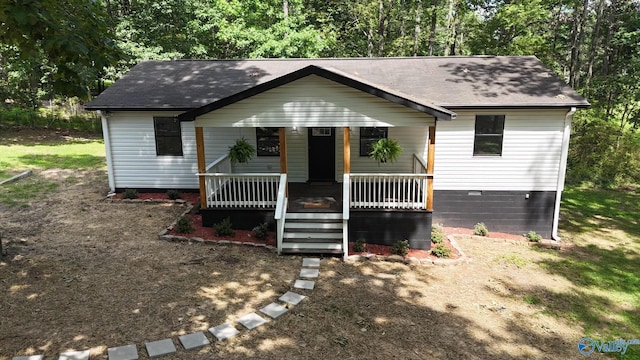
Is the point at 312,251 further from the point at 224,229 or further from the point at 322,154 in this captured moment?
the point at 322,154

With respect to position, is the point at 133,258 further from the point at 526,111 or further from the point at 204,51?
the point at 204,51

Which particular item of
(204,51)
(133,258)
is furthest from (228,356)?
(204,51)

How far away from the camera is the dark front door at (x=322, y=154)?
12711 millimetres

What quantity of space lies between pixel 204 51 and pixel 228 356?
2143 cm

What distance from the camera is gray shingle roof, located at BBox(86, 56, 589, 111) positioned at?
37.4 feet

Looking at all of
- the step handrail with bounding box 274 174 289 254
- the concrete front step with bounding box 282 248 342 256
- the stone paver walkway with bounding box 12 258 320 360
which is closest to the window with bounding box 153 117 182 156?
the step handrail with bounding box 274 174 289 254

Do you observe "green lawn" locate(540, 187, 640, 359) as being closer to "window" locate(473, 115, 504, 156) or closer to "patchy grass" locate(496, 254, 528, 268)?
"patchy grass" locate(496, 254, 528, 268)

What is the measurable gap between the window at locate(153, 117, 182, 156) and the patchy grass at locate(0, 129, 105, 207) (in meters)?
4.30

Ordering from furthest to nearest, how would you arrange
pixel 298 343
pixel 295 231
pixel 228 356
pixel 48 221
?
pixel 48 221 → pixel 295 231 → pixel 298 343 → pixel 228 356

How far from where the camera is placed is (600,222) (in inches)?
533

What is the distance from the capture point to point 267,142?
12969 mm

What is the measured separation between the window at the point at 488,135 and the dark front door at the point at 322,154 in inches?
170

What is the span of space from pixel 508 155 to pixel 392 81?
13.9 feet

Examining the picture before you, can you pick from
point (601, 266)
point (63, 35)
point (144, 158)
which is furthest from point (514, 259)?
point (144, 158)
